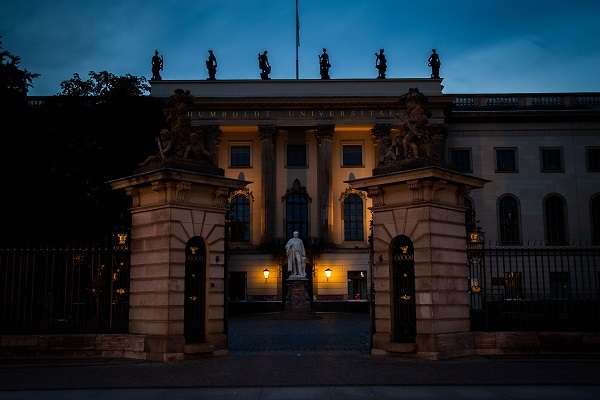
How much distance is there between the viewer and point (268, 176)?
170 ft

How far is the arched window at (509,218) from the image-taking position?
53.1 meters

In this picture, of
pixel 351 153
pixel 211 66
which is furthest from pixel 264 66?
pixel 351 153

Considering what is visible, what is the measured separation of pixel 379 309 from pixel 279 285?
3470 cm

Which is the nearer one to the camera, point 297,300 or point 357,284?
point 297,300

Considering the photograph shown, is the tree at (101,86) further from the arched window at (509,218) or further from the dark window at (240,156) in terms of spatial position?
the arched window at (509,218)

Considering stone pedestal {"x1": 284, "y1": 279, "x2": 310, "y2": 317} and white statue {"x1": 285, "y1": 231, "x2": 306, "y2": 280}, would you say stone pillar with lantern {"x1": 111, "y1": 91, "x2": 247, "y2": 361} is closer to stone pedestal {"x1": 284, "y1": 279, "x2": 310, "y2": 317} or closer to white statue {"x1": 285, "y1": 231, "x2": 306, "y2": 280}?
stone pedestal {"x1": 284, "y1": 279, "x2": 310, "y2": 317}

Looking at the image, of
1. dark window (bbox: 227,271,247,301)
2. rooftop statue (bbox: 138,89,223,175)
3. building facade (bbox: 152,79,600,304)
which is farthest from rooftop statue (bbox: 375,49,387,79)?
rooftop statue (bbox: 138,89,223,175)

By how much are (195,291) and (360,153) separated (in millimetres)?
39288

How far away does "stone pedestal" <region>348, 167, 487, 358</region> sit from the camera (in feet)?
49.0

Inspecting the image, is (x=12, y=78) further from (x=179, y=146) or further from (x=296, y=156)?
(x=296, y=156)

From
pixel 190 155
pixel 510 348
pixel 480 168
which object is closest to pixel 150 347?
pixel 190 155

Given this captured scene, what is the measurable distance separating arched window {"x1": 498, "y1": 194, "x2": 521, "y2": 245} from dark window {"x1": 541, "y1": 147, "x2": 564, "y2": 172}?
384 cm

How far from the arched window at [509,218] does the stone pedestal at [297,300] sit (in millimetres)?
25413

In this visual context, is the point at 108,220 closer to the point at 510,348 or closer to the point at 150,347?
the point at 150,347
